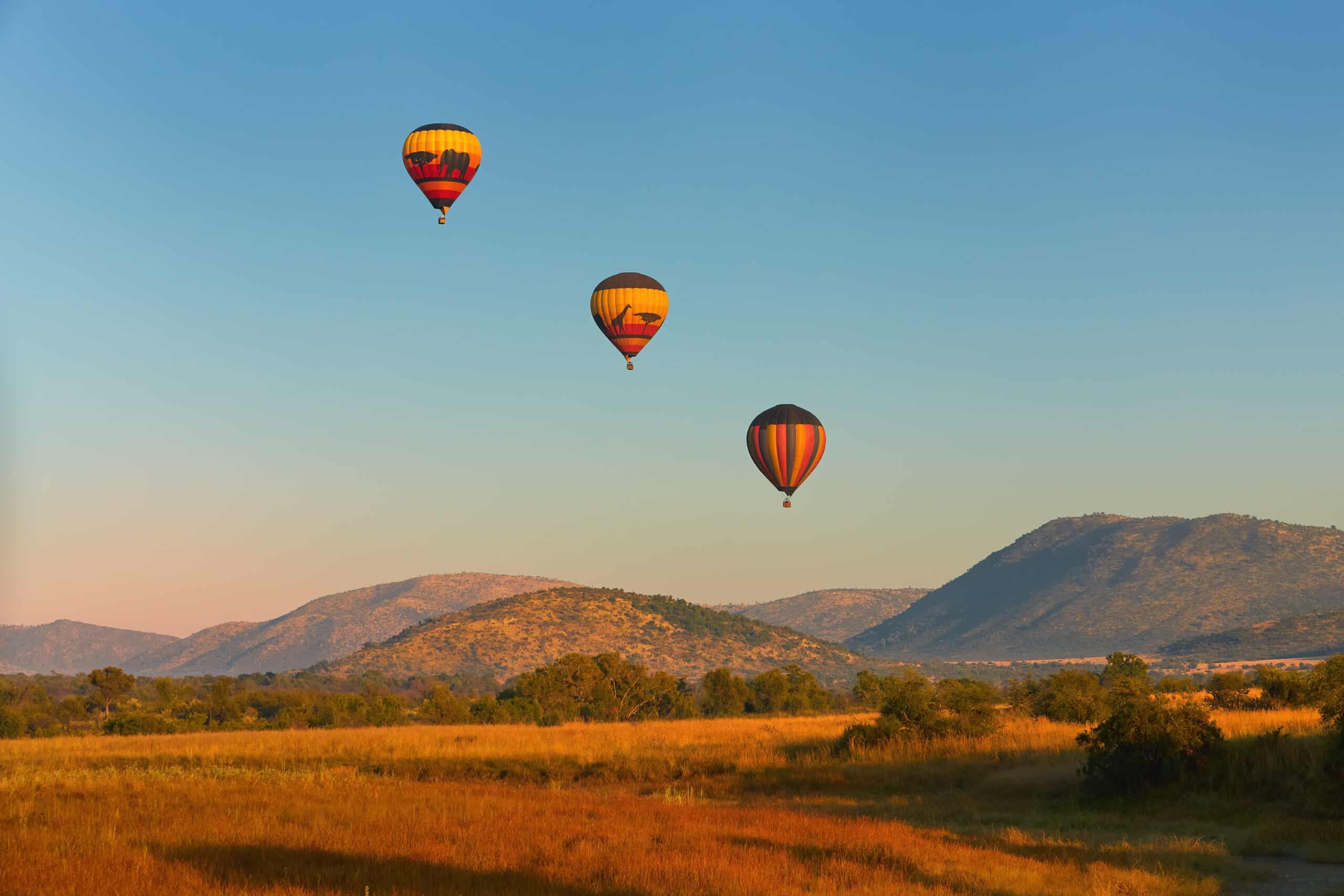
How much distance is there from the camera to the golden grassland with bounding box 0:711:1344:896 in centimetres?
1417

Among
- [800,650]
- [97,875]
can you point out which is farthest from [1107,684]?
[800,650]

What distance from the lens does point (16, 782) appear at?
2375 cm

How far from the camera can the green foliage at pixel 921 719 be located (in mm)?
31422

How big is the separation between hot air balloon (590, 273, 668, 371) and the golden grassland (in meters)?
22.2

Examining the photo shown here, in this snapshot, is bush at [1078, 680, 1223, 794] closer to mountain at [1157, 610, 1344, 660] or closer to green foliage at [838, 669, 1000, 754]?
green foliage at [838, 669, 1000, 754]

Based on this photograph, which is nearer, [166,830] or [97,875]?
[97,875]

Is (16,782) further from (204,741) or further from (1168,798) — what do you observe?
(1168,798)

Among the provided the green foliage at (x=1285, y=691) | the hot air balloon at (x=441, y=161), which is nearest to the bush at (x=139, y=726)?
the hot air balloon at (x=441, y=161)

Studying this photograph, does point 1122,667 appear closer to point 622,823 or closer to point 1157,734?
point 1157,734

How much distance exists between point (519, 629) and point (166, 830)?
482 ft

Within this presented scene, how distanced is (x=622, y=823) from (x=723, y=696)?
51083 mm

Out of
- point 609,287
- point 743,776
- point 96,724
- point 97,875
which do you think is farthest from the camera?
point 96,724

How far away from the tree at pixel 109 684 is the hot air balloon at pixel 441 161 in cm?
3730

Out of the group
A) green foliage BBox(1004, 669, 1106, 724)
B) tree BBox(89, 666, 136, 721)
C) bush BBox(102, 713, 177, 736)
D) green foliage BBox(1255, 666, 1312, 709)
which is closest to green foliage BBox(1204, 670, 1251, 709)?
green foliage BBox(1255, 666, 1312, 709)
